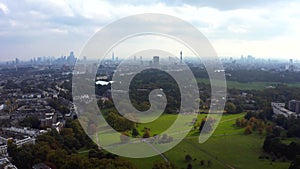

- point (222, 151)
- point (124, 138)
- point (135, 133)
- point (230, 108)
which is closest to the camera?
point (222, 151)

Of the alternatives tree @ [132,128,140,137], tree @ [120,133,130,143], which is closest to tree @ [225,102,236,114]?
tree @ [132,128,140,137]

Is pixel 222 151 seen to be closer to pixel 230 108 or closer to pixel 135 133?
pixel 135 133

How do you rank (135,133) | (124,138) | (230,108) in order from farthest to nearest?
(230,108) → (135,133) → (124,138)

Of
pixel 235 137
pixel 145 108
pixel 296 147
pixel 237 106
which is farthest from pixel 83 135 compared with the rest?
pixel 237 106

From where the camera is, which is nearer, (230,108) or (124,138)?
(124,138)

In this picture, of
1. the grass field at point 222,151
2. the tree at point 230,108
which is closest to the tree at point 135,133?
the grass field at point 222,151

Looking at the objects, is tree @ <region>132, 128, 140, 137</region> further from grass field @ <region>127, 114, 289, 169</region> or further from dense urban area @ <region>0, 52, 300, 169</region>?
grass field @ <region>127, 114, 289, 169</region>

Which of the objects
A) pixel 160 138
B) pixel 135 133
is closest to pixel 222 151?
pixel 160 138

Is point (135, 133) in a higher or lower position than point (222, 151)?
higher
